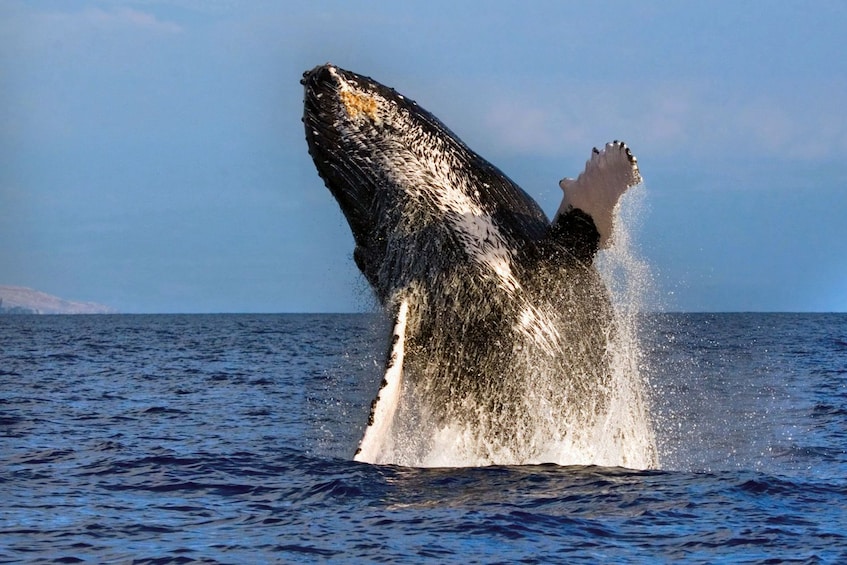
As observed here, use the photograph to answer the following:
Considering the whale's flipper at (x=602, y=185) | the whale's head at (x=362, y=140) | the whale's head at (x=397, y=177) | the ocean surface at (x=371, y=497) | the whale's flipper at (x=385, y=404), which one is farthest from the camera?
the whale's head at (x=362, y=140)

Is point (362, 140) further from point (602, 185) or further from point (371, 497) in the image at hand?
point (371, 497)

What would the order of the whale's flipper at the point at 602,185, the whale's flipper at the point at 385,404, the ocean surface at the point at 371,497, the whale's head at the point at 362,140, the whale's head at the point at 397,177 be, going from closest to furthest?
the ocean surface at the point at 371,497 < the whale's flipper at the point at 385,404 < the whale's flipper at the point at 602,185 < the whale's head at the point at 397,177 < the whale's head at the point at 362,140

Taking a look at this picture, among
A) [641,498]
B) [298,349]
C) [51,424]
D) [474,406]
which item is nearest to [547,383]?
[474,406]

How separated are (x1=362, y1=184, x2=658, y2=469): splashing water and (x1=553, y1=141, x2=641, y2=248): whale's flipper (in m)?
0.23

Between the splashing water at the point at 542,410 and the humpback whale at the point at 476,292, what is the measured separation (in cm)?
1

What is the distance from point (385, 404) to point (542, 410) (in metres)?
1.83

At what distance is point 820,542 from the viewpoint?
28.8ft

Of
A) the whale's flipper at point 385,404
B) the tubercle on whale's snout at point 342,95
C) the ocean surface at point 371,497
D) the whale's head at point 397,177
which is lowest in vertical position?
the ocean surface at point 371,497

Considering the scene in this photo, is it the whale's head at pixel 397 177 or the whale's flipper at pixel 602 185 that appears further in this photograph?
the whale's head at pixel 397 177

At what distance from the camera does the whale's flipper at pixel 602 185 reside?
11.6m

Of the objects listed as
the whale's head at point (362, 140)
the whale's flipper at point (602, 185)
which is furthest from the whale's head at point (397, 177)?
the whale's flipper at point (602, 185)

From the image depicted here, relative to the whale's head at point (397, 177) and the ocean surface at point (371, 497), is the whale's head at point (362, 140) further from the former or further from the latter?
the ocean surface at point (371, 497)

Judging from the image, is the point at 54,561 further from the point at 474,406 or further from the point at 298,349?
the point at 298,349

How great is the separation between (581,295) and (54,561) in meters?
6.19
